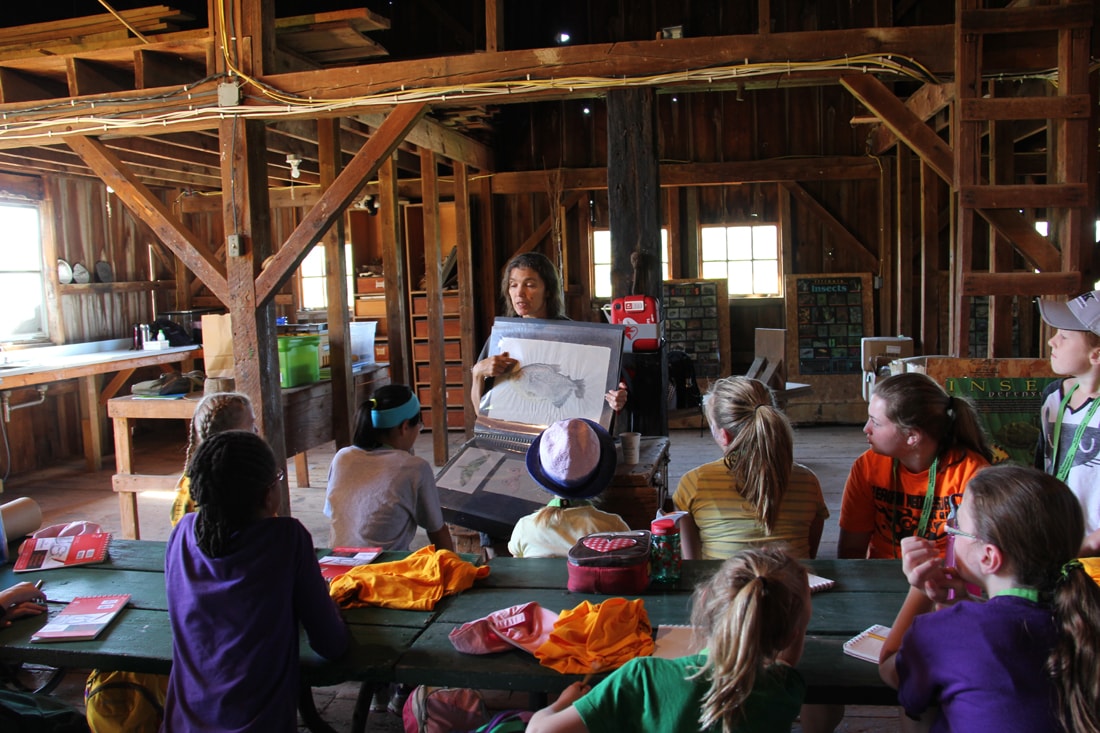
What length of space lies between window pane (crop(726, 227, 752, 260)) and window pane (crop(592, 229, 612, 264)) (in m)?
1.53

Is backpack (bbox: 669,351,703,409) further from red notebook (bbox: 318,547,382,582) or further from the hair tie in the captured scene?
the hair tie

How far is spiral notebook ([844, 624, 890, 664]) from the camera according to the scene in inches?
77.0

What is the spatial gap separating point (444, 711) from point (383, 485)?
87cm

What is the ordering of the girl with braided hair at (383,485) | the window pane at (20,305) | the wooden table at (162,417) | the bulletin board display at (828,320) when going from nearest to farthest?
1. the girl with braided hair at (383,485)
2. the wooden table at (162,417)
3. the window pane at (20,305)
4. the bulletin board display at (828,320)

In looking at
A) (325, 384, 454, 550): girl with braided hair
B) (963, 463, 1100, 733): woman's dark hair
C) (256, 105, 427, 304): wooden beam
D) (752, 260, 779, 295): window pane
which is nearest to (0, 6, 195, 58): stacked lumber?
(256, 105, 427, 304): wooden beam

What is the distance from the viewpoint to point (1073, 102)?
3879 millimetres

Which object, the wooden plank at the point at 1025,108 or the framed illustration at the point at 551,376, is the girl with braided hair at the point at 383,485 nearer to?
the framed illustration at the point at 551,376

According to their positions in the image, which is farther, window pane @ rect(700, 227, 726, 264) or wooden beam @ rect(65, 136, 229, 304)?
window pane @ rect(700, 227, 726, 264)

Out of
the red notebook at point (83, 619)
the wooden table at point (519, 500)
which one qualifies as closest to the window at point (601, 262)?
the wooden table at point (519, 500)

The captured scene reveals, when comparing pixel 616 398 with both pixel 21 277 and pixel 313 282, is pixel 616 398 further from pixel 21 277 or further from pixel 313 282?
pixel 313 282

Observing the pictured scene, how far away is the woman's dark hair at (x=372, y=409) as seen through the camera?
3.19m

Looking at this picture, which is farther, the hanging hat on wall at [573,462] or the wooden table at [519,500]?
the wooden table at [519,500]

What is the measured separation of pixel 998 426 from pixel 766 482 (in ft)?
6.66

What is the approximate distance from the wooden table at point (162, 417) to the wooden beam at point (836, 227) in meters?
6.31
